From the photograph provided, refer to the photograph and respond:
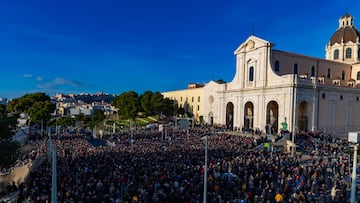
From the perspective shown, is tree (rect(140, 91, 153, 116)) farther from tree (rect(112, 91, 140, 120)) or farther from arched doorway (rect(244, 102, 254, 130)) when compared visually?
arched doorway (rect(244, 102, 254, 130))

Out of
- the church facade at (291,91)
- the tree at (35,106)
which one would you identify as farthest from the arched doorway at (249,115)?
the tree at (35,106)

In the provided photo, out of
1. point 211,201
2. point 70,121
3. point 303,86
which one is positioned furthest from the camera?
point 70,121

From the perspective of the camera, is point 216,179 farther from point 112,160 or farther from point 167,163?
point 112,160

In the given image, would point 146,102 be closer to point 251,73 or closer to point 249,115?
point 249,115

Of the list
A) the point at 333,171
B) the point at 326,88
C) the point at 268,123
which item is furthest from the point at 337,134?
the point at 333,171

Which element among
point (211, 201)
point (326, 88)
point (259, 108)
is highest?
point (326, 88)

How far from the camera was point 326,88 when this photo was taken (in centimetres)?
4394

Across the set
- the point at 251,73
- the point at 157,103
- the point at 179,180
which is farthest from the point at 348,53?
the point at 179,180

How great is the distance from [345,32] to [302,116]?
26.5 metres

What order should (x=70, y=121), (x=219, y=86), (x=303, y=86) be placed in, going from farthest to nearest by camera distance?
(x=70, y=121), (x=219, y=86), (x=303, y=86)

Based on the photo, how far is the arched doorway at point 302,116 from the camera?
143 feet

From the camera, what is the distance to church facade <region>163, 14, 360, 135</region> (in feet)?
139

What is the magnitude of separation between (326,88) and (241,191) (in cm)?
3500

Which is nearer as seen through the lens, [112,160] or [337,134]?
[112,160]
